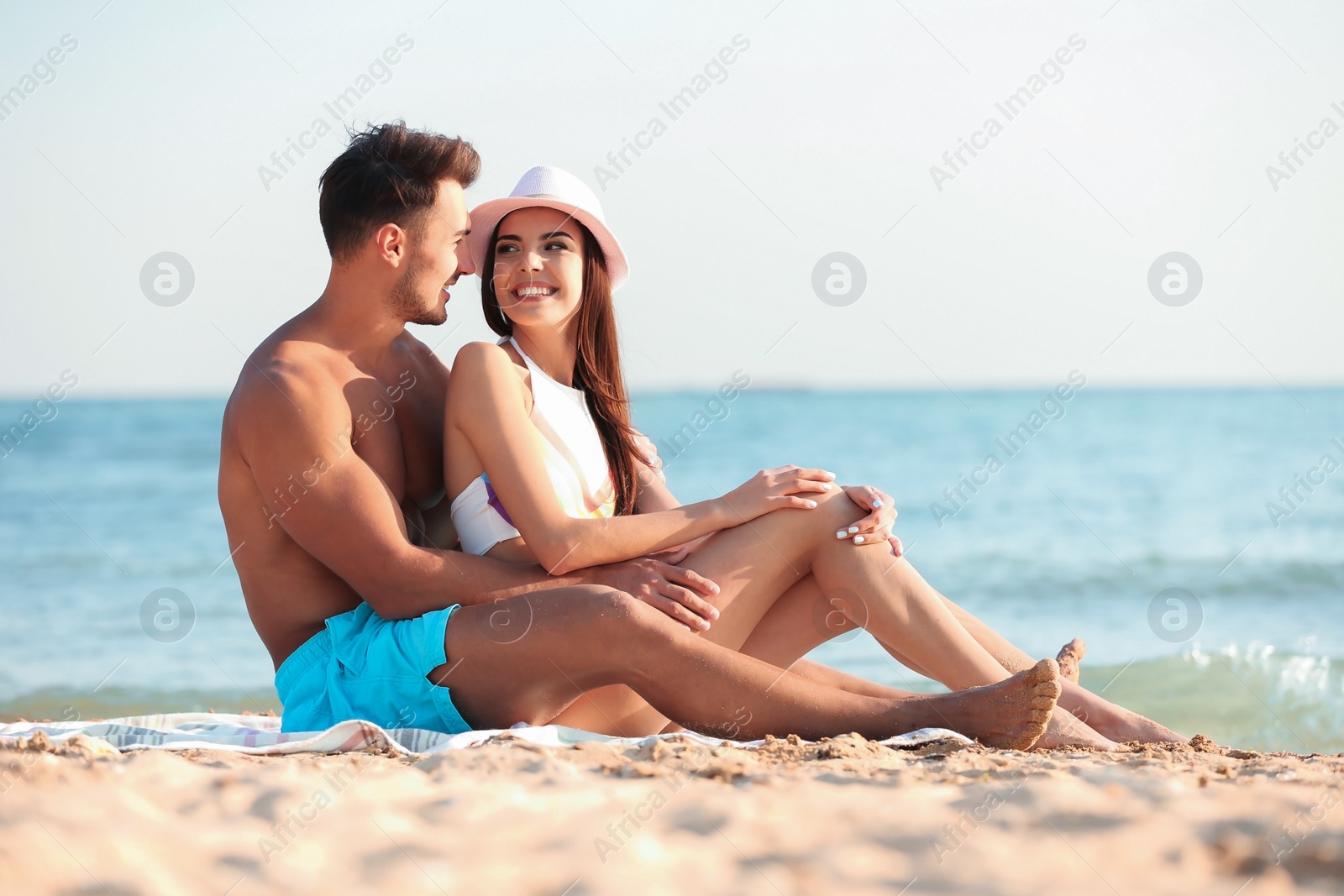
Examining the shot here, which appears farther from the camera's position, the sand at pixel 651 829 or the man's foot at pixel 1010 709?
the man's foot at pixel 1010 709

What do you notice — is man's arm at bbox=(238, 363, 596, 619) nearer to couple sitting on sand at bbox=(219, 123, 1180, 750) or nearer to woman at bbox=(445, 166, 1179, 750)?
couple sitting on sand at bbox=(219, 123, 1180, 750)

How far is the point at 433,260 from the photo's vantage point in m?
3.67

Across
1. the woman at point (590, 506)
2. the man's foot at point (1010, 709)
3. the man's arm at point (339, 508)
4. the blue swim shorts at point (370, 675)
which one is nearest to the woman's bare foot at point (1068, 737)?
the woman at point (590, 506)

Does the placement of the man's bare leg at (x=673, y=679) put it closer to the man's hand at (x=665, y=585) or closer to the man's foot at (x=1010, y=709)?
the man's foot at (x=1010, y=709)

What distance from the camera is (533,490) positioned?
340cm

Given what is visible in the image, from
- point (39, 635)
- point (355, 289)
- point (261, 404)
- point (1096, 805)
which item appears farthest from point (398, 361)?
point (39, 635)

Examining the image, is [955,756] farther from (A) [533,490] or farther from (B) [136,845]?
(B) [136,845]

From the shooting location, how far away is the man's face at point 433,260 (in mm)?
3637

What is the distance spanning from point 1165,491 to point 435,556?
541 inches

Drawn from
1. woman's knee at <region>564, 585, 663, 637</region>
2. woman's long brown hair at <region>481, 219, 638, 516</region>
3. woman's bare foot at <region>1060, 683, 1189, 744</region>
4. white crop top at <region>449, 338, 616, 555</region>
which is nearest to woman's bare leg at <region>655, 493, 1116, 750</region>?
woman's bare foot at <region>1060, 683, 1189, 744</region>

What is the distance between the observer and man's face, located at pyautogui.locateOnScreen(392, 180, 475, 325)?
11.9 feet

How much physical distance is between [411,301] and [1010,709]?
7.34ft

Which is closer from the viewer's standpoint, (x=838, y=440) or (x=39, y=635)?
(x=39, y=635)

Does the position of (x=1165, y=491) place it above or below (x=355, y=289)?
above
